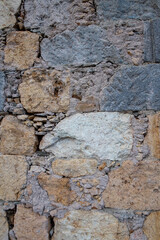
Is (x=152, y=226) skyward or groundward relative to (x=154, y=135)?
groundward

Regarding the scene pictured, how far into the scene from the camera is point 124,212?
1236 millimetres

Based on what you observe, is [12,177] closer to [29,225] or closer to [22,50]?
[29,225]

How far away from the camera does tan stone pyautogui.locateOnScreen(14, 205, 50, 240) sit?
1270 mm

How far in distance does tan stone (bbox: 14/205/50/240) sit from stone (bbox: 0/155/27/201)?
0.35 ft

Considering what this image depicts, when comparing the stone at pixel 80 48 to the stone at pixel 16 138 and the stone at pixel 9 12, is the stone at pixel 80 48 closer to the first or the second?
the stone at pixel 9 12

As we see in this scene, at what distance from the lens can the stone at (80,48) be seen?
4.31 ft

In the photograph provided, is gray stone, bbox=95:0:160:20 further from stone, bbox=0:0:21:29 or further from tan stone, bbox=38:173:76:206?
tan stone, bbox=38:173:76:206

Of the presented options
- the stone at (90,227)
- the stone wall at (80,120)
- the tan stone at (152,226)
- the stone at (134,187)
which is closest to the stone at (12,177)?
the stone wall at (80,120)

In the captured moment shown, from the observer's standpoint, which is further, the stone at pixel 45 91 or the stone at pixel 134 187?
the stone at pixel 45 91

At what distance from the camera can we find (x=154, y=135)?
4.11 ft

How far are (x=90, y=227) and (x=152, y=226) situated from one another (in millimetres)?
392

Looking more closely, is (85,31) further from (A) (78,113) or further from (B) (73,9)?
(A) (78,113)

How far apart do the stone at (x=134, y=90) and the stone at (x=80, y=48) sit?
0.46ft

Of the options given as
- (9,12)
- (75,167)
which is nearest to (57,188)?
(75,167)
